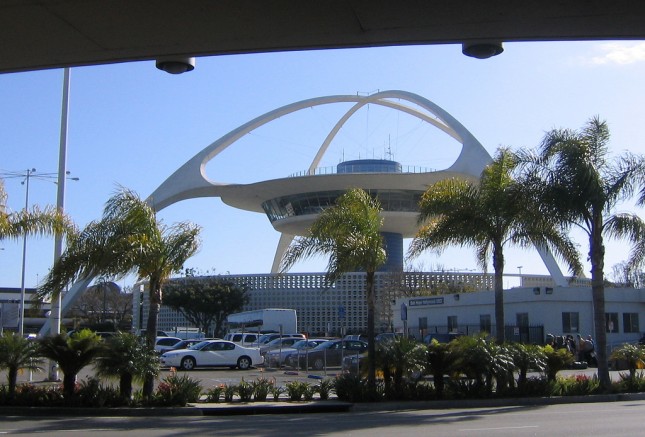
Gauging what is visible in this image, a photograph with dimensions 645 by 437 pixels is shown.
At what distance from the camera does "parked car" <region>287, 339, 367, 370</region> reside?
34.7 m

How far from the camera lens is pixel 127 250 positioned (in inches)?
756

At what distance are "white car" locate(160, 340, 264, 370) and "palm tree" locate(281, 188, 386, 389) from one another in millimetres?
14916

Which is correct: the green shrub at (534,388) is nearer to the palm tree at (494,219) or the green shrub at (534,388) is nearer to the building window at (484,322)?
the palm tree at (494,219)

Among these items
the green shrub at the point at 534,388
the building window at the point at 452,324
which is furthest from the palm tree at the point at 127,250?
the building window at the point at 452,324

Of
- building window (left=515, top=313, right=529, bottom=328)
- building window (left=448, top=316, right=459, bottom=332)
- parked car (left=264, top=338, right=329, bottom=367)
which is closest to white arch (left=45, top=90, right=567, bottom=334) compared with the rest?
building window (left=448, top=316, right=459, bottom=332)

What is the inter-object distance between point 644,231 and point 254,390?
12.8 meters

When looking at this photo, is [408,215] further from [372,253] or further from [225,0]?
[225,0]

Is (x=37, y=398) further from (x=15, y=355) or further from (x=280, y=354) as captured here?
(x=280, y=354)

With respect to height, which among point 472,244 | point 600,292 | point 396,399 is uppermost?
point 472,244

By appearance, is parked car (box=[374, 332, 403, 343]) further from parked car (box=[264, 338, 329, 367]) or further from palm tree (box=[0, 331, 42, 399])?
palm tree (box=[0, 331, 42, 399])

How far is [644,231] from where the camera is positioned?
2352 cm

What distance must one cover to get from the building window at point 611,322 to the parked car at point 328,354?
15.4 metres

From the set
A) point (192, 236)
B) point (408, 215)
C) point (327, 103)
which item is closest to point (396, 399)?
point (192, 236)

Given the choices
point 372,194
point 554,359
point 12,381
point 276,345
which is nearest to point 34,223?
point 12,381
